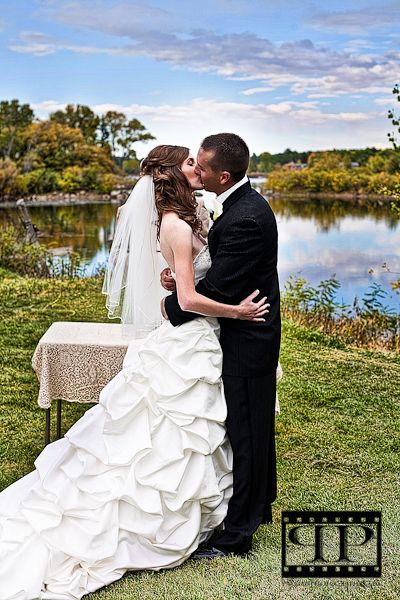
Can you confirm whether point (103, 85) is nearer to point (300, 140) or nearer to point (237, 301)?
point (300, 140)

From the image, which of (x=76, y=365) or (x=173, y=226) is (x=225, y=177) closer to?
(x=173, y=226)

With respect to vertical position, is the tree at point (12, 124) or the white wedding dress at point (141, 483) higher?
the tree at point (12, 124)

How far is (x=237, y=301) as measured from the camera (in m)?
3.81

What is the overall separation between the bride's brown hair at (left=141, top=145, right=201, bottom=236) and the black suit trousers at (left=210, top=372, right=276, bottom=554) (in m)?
0.80

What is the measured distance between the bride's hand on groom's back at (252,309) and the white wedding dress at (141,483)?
199mm

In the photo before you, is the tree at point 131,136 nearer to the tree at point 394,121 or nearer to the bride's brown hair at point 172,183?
the tree at point 394,121

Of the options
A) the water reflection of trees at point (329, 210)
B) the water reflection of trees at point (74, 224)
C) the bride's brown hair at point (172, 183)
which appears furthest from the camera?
the water reflection of trees at point (329, 210)

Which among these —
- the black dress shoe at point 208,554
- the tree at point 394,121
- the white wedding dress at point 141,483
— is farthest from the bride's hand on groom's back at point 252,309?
the tree at point 394,121

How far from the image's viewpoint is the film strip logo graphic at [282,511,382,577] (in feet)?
11.2

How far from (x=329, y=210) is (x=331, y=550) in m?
22.1

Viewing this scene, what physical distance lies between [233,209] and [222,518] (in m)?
1.45

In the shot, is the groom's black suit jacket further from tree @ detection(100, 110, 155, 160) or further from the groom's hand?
tree @ detection(100, 110, 155, 160)

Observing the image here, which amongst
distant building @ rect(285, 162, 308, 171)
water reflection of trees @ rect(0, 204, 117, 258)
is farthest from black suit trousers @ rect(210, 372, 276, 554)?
distant building @ rect(285, 162, 308, 171)

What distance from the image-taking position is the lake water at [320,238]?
17.7 metres
